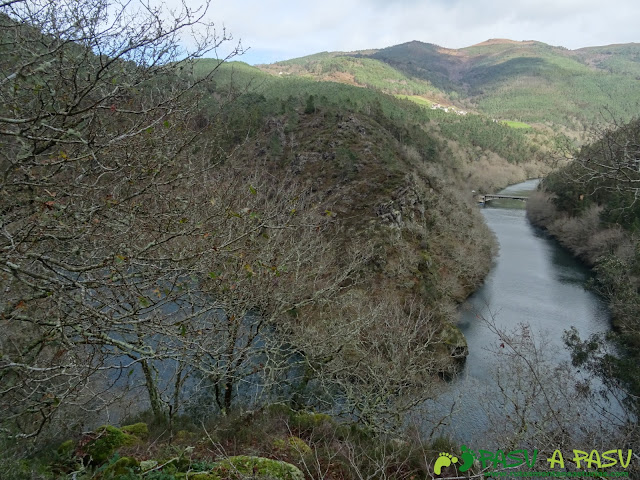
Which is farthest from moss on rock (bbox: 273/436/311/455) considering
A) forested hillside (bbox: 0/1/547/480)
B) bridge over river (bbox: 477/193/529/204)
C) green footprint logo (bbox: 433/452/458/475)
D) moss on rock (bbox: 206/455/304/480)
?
bridge over river (bbox: 477/193/529/204)

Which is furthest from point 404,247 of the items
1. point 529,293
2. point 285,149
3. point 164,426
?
point 164,426

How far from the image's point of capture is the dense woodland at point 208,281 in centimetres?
364

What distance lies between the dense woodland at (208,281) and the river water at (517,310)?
3.41 ft

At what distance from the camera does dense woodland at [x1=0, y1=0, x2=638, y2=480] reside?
12.0 ft

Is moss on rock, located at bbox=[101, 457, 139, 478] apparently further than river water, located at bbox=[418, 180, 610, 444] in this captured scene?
No

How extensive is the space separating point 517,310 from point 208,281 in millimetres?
27978

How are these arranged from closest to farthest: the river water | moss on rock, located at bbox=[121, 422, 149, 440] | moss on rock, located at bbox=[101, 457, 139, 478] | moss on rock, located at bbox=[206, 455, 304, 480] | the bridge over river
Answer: moss on rock, located at bbox=[101, 457, 139, 478], moss on rock, located at bbox=[206, 455, 304, 480], moss on rock, located at bbox=[121, 422, 149, 440], the river water, the bridge over river

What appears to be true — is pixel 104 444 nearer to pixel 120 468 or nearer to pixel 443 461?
pixel 120 468

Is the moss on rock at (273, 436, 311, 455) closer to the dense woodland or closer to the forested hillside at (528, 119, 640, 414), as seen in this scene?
the dense woodland

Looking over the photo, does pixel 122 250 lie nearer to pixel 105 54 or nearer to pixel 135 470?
pixel 105 54

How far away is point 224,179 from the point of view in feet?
44.9

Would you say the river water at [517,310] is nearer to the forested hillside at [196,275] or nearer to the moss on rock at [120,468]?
the forested hillside at [196,275]

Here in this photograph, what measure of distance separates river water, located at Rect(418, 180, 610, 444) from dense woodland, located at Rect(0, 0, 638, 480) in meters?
1.04

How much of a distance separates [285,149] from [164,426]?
35.9 m
